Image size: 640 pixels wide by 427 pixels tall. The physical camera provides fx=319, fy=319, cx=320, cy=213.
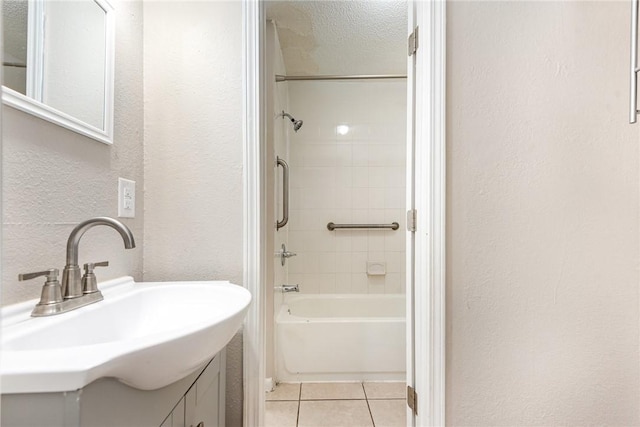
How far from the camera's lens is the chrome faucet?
0.70 meters

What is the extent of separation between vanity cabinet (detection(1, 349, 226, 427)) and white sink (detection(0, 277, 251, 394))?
2cm

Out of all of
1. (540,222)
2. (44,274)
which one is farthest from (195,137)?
(540,222)

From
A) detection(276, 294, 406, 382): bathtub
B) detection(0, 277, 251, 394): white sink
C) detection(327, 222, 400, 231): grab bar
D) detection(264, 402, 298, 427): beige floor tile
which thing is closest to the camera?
detection(0, 277, 251, 394): white sink

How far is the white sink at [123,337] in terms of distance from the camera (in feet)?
1.45

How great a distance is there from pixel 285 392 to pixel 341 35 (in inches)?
88.5

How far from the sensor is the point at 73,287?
76cm

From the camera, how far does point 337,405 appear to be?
176 centimetres

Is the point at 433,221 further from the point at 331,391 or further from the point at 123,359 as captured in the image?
the point at 331,391

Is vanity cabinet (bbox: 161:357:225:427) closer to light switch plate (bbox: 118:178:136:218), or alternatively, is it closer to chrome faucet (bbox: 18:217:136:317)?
chrome faucet (bbox: 18:217:136:317)

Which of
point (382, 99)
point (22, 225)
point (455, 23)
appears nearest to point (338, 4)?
point (455, 23)

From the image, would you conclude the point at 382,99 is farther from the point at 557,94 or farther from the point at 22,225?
the point at 22,225

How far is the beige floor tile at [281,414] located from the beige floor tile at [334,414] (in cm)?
4

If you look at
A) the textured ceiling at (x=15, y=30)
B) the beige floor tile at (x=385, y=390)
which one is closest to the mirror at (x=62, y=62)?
the textured ceiling at (x=15, y=30)

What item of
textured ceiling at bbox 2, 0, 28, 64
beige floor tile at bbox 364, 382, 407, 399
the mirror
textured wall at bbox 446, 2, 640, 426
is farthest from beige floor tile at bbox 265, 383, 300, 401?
textured ceiling at bbox 2, 0, 28, 64
